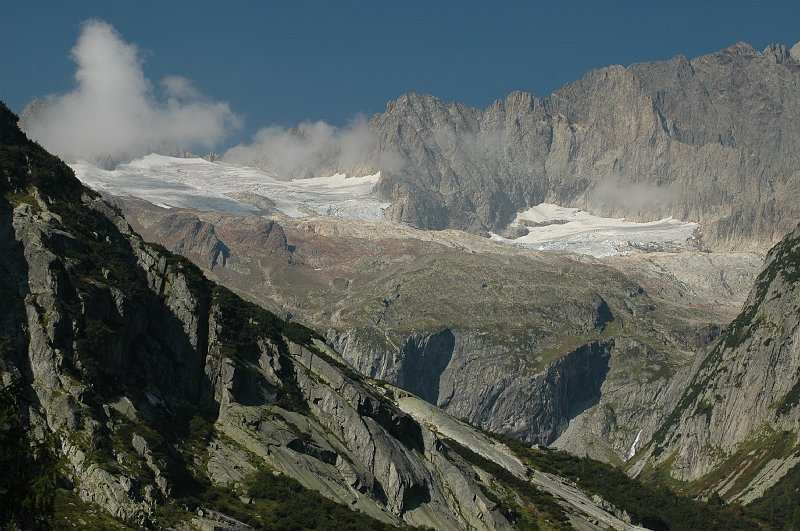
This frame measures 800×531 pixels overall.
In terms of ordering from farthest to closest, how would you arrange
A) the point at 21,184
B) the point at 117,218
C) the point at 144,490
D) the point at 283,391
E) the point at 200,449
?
the point at 117,218 → the point at 283,391 → the point at 21,184 → the point at 200,449 → the point at 144,490

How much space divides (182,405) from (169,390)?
2.54 metres

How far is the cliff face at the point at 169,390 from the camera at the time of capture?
113m

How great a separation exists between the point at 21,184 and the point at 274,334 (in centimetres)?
4124

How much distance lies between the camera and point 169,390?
446 feet

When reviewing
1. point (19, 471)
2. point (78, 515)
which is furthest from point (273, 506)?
point (19, 471)

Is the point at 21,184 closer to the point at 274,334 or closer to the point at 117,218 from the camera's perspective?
the point at 117,218

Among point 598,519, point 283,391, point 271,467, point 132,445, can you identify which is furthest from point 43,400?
point 598,519

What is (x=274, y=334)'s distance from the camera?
164 meters

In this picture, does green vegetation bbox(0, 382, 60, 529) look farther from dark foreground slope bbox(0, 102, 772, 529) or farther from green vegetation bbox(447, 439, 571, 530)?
green vegetation bbox(447, 439, 571, 530)

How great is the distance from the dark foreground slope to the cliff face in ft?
0.67

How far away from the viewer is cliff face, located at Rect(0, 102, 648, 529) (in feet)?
372

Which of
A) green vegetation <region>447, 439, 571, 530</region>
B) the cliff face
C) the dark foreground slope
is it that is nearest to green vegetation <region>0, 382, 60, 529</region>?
the dark foreground slope

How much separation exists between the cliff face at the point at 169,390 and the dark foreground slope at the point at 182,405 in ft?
0.67

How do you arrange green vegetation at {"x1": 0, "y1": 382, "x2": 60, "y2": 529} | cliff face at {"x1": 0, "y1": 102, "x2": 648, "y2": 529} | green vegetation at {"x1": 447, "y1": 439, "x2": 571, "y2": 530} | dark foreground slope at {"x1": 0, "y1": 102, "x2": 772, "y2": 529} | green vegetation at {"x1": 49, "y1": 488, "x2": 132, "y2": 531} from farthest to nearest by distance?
green vegetation at {"x1": 447, "y1": 439, "x2": 571, "y2": 530} → cliff face at {"x1": 0, "y1": 102, "x2": 648, "y2": 529} → dark foreground slope at {"x1": 0, "y1": 102, "x2": 772, "y2": 529} → green vegetation at {"x1": 49, "y1": 488, "x2": 132, "y2": 531} → green vegetation at {"x1": 0, "y1": 382, "x2": 60, "y2": 529}
